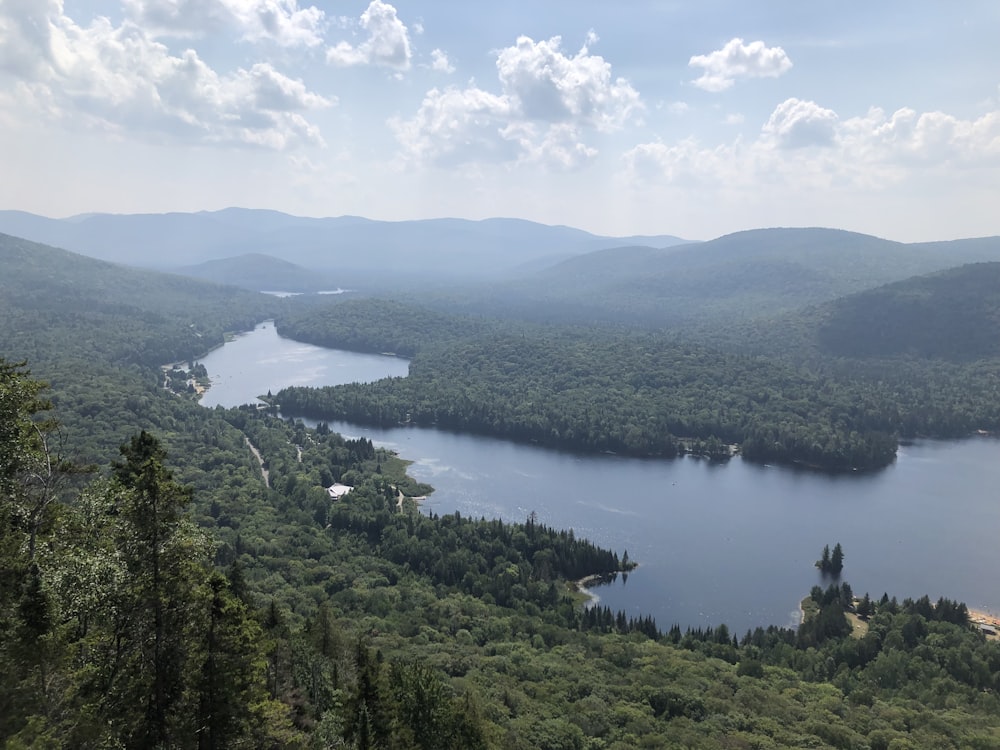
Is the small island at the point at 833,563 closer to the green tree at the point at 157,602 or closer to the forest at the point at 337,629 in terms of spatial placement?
the forest at the point at 337,629

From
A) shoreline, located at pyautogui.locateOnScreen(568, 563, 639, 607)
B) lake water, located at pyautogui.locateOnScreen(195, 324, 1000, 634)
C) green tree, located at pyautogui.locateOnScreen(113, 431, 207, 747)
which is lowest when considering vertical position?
shoreline, located at pyautogui.locateOnScreen(568, 563, 639, 607)

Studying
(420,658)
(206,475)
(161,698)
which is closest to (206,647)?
(161,698)

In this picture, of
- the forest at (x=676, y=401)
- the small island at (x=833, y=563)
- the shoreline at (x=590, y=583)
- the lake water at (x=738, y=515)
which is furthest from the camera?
the forest at (x=676, y=401)

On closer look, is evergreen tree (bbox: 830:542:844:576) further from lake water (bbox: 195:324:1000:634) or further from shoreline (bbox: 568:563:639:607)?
shoreline (bbox: 568:563:639:607)

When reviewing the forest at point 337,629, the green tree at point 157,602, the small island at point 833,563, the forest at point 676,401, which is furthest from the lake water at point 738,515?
the green tree at point 157,602

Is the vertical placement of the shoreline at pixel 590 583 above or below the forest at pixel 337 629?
below

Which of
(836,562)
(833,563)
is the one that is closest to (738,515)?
(833,563)

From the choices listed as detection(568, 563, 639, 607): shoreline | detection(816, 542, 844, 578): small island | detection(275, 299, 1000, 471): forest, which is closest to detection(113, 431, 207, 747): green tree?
detection(568, 563, 639, 607): shoreline
